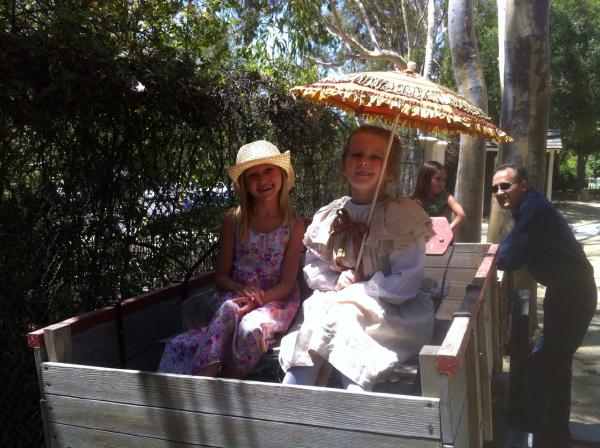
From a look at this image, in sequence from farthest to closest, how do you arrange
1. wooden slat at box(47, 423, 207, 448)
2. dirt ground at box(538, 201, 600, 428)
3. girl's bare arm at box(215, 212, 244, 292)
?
dirt ground at box(538, 201, 600, 428) < girl's bare arm at box(215, 212, 244, 292) < wooden slat at box(47, 423, 207, 448)

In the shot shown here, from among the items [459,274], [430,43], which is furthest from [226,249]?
[430,43]

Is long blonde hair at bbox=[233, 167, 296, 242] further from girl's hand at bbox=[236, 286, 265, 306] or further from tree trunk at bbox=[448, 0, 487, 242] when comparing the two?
tree trunk at bbox=[448, 0, 487, 242]

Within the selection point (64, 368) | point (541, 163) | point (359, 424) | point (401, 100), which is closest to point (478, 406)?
point (359, 424)

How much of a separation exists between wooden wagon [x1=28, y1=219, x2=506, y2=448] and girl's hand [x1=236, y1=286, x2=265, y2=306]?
542 mm

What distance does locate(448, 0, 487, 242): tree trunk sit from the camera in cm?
752

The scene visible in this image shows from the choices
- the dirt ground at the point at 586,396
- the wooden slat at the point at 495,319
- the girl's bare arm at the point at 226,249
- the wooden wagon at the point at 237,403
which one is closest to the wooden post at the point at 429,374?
the wooden wagon at the point at 237,403

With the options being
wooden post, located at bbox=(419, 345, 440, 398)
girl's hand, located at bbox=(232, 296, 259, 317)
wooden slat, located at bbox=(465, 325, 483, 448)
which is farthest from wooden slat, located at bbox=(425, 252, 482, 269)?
wooden post, located at bbox=(419, 345, 440, 398)

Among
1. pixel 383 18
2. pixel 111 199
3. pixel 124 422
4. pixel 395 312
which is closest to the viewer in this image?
pixel 124 422

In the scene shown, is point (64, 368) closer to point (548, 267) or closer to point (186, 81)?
point (186, 81)

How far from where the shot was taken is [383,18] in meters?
23.1

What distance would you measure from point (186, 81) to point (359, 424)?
305cm

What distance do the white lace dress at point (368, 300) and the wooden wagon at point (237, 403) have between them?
189 millimetres

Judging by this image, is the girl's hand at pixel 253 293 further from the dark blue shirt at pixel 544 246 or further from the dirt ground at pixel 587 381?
the dirt ground at pixel 587 381

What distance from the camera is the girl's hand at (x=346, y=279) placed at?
2.87 meters
